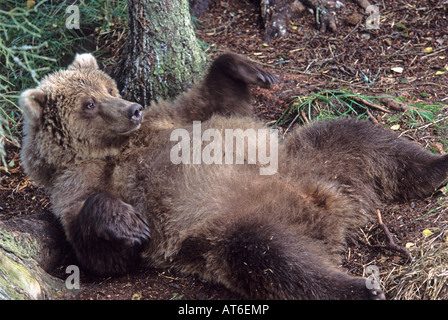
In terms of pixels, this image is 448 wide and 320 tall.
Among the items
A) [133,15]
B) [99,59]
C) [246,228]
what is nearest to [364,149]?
[246,228]

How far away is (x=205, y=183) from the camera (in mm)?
3730

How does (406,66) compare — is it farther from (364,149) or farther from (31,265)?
(31,265)

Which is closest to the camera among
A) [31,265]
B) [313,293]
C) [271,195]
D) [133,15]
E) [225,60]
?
[313,293]

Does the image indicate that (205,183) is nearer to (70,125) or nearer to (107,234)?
(107,234)

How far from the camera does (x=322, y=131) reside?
13.8 feet

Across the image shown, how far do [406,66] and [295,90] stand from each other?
1355 millimetres

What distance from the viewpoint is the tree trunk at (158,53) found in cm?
493

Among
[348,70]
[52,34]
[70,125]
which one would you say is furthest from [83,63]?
[348,70]

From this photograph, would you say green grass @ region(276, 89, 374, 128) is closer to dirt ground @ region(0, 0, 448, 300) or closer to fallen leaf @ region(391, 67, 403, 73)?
dirt ground @ region(0, 0, 448, 300)

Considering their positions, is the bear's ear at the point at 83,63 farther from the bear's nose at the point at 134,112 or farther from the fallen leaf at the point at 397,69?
the fallen leaf at the point at 397,69

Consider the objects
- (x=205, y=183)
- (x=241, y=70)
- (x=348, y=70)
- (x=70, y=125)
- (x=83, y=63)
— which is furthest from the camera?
(x=348, y=70)

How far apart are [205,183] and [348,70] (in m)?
2.72

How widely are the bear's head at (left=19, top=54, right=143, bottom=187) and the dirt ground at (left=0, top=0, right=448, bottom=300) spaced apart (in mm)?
989

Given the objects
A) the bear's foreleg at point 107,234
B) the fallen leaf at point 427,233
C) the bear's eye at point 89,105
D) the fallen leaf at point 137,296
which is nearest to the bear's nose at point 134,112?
the bear's eye at point 89,105
